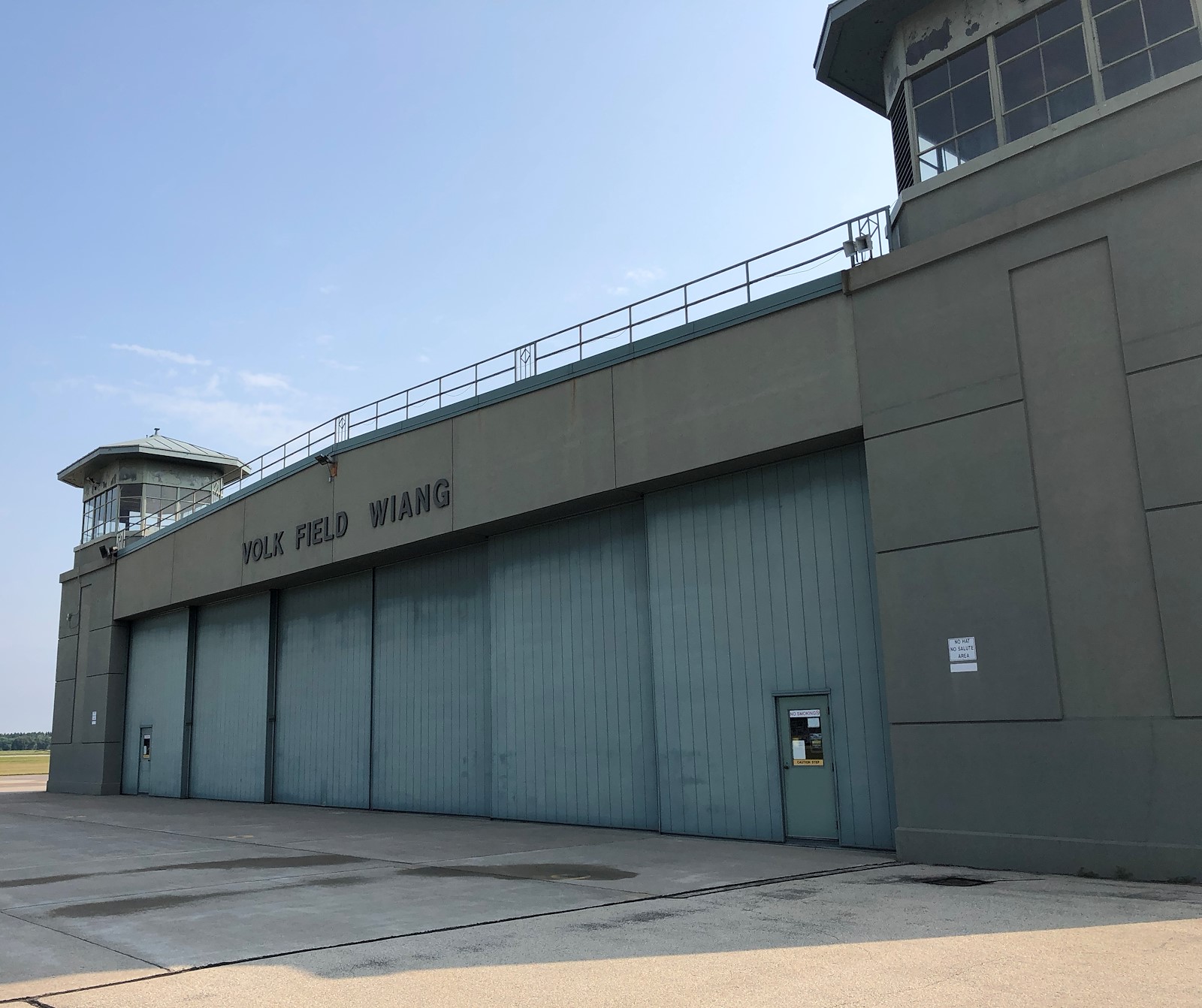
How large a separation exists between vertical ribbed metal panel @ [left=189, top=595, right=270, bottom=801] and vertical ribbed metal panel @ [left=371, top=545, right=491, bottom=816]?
581 centimetres

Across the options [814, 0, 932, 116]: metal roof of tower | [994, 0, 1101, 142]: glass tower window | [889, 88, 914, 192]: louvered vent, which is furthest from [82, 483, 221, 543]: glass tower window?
[994, 0, 1101, 142]: glass tower window

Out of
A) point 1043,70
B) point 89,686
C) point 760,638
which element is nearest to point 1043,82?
point 1043,70

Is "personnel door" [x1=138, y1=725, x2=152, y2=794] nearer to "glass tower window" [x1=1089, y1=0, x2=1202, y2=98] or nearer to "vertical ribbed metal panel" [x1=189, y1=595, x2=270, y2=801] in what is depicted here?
"vertical ribbed metal panel" [x1=189, y1=595, x2=270, y2=801]

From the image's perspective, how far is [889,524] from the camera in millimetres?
13602

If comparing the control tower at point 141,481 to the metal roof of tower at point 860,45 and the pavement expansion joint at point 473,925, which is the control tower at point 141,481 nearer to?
the metal roof of tower at point 860,45

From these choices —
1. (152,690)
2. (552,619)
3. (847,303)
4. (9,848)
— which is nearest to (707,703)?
(552,619)

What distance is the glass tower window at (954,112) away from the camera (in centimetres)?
1390

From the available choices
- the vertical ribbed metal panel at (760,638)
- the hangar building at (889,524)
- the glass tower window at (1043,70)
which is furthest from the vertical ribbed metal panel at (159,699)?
the glass tower window at (1043,70)

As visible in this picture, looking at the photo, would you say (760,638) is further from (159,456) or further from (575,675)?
(159,456)

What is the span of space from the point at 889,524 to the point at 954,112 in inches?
237

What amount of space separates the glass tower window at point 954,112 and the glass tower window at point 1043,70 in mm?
269

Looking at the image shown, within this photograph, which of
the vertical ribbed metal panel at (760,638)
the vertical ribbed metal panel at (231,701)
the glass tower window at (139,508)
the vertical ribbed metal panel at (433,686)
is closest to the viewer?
the vertical ribbed metal panel at (760,638)

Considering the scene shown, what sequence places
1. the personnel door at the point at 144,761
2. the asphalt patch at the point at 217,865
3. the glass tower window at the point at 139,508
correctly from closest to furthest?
the asphalt patch at the point at 217,865, the personnel door at the point at 144,761, the glass tower window at the point at 139,508

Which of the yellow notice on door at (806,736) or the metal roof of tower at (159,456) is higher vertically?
the metal roof of tower at (159,456)
